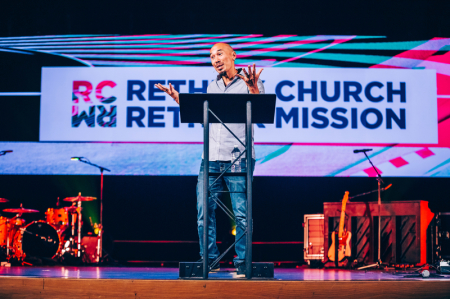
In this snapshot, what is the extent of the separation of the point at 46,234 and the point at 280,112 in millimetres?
3127

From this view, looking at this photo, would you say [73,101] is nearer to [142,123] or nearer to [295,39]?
[142,123]

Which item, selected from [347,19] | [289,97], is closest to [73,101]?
[289,97]

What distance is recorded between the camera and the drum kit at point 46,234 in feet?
17.9

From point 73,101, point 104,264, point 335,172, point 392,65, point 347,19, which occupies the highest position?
point 347,19

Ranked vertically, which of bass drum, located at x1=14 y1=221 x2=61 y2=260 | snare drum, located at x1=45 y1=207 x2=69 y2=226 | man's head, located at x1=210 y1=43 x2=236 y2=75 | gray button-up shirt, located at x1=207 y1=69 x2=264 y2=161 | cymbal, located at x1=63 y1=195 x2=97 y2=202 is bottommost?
bass drum, located at x1=14 y1=221 x2=61 y2=260

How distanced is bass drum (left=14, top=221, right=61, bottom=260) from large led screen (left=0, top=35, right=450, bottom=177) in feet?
2.63

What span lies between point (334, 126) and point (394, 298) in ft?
10.3

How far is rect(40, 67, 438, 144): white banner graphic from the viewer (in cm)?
533

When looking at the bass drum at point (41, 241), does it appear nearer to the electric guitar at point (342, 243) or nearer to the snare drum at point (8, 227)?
the snare drum at point (8, 227)

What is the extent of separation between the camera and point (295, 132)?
5.34 m

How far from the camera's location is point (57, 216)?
5.65m

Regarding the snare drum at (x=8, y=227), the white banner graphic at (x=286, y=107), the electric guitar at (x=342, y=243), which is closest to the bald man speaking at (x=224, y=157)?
the white banner graphic at (x=286, y=107)

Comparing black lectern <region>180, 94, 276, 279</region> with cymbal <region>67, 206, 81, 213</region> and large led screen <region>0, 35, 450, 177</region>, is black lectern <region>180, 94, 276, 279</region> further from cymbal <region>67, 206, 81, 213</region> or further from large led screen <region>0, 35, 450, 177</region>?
cymbal <region>67, 206, 81, 213</region>

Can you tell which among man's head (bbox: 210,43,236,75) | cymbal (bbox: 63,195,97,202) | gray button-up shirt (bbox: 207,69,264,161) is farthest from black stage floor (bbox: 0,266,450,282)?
cymbal (bbox: 63,195,97,202)
